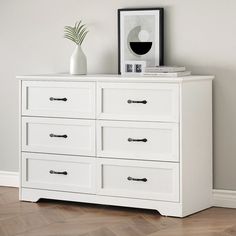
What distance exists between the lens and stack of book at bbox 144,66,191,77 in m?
4.46

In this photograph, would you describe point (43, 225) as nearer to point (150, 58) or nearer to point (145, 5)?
point (150, 58)

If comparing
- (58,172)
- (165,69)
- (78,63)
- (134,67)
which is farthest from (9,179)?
(165,69)

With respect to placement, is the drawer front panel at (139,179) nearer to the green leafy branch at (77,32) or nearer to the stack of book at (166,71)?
the stack of book at (166,71)

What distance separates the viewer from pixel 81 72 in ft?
16.2

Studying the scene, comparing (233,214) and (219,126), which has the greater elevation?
(219,126)

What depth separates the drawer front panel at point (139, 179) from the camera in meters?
4.43

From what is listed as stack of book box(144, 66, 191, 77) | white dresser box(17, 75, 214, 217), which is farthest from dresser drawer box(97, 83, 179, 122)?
stack of book box(144, 66, 191, 77)

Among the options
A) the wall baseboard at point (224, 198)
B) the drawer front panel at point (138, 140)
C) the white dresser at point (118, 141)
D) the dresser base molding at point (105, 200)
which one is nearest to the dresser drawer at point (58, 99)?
the white dresser at point (118, 141)

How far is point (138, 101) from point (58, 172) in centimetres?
79

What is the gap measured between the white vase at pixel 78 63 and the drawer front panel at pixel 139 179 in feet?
2.25

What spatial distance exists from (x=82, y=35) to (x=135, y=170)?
1177 mm

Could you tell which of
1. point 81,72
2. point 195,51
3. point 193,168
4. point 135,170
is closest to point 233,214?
point 193,168

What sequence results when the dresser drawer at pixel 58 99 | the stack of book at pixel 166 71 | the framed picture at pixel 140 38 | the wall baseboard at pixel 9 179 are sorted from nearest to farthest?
the stack of book at pixel 166 71, the dresser drawer at pixel 58 99, the framed picture at pixel 140 38, the wall baseboard at pixel 9 179

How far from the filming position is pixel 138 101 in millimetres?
4469
